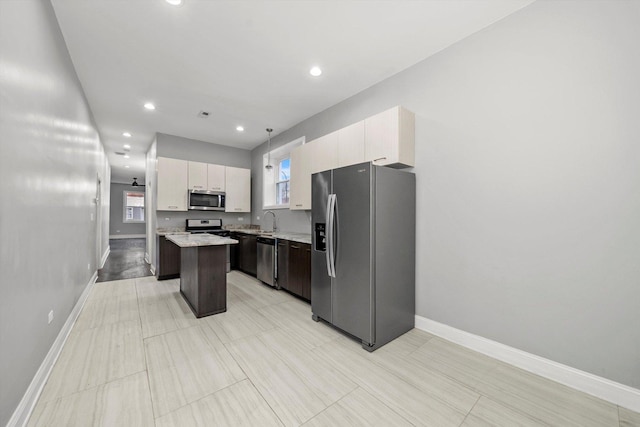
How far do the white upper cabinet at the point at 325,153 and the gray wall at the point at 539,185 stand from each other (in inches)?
45.9

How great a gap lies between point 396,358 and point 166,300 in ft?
10.8

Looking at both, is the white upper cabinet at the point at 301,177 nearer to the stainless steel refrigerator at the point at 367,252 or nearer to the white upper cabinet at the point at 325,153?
the white upper cabinet at the point at 325,153

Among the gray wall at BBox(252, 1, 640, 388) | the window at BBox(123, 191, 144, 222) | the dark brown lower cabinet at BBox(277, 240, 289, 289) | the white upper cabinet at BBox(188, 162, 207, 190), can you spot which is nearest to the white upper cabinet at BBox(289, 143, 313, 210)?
the dark brown lower cabinet at BBox(277, 240, 289, 289)

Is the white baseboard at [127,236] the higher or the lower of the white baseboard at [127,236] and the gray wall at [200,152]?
the lower

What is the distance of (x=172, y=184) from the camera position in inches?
196

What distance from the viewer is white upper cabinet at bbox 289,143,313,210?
13.0 feet

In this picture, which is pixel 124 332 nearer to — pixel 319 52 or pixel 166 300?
pixel 166 300

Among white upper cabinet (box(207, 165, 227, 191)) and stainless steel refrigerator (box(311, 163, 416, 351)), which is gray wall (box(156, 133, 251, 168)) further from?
stainless steel refrigerator (box(311, 163, 416, 351))

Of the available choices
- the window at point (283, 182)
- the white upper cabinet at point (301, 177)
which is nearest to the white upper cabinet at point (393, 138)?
the white upper cabinet at point (301, 177)

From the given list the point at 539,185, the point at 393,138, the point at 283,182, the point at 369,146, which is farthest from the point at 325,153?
the point at 539,185

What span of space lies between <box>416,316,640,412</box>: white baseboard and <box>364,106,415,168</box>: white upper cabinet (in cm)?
184

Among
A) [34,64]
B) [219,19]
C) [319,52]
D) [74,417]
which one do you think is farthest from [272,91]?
[74,417]

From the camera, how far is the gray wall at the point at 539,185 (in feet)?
5.47

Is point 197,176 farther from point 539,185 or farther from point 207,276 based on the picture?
point 539,185
